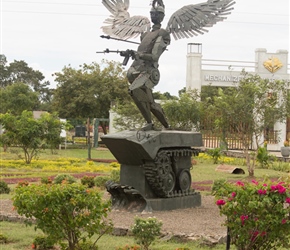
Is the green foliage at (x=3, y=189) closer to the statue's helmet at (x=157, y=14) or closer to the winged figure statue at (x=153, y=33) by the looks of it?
the winged figure statue at (x=153, y=33)

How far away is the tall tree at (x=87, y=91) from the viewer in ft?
126

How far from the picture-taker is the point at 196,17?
12.3 m

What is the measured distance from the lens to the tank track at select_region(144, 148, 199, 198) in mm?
11531

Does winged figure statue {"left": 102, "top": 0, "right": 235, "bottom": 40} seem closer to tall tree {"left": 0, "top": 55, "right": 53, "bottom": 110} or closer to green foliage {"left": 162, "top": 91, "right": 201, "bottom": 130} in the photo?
green foliage {"left": 162, "top": 91, "right": 201, "bottom": 130}

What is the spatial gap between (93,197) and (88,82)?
1264 inches

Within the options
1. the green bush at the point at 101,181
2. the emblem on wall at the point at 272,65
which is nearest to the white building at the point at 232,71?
the emblem on wall at the point at 272,65

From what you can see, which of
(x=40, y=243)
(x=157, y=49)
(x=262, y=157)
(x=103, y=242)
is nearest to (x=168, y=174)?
(x=157, y=49)

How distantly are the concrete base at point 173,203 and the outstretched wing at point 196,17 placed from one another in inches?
133

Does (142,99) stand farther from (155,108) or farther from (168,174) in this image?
(168,174)

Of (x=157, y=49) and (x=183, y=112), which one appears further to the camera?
(x=183, y=112)

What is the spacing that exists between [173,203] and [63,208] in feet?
17.4

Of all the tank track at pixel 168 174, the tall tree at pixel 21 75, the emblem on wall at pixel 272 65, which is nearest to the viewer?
the tank track at pixel 168 174

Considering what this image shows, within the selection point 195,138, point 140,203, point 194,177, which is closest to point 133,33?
point 195,138

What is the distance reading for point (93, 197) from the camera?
7160 mm
